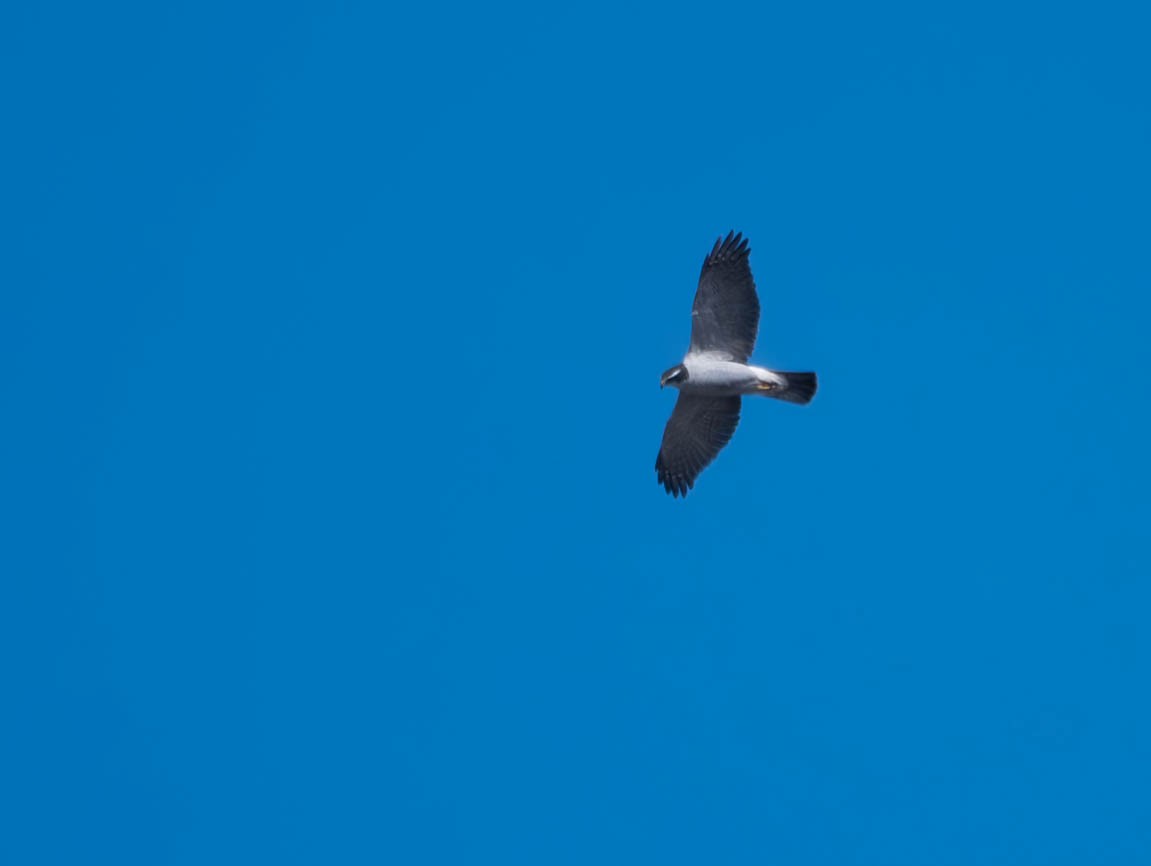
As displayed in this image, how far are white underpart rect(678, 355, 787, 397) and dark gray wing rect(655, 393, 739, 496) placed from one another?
65cm

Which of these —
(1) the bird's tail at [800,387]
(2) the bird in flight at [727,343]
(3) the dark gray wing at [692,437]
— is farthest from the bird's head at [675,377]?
(1) the bird's tail at [800,387]

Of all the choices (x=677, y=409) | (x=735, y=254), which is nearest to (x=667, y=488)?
(x=677, y=409)

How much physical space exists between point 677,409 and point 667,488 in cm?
131

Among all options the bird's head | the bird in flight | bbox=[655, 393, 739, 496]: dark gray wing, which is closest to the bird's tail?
the bird in flight

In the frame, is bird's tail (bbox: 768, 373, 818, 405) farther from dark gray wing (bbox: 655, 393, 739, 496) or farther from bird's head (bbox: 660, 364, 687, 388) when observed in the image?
bird's head (bbox: 660, 364, 687, 388)

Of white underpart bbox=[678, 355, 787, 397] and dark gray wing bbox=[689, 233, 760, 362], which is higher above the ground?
dark gray wing bbox=[689, 233, 760, 362]

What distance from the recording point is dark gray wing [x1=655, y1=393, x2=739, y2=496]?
2572 cm

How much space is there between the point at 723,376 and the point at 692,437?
1697 millimetres

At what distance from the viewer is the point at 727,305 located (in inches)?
973

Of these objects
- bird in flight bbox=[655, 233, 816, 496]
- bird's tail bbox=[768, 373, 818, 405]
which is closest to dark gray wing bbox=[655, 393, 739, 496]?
bird in flight bbox=[655, 233, 816, 496]

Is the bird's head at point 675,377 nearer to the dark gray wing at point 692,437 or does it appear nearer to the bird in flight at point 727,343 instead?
the bird in flight at point 727,343

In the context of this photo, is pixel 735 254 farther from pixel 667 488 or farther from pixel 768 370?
pixel 667 488

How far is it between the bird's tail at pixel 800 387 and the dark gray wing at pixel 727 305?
2.35 ft

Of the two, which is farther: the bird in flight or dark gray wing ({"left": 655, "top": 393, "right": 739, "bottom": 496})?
dark gray wing ({"left": 655, "top": 393, "right": 739, "bottom": 496})
